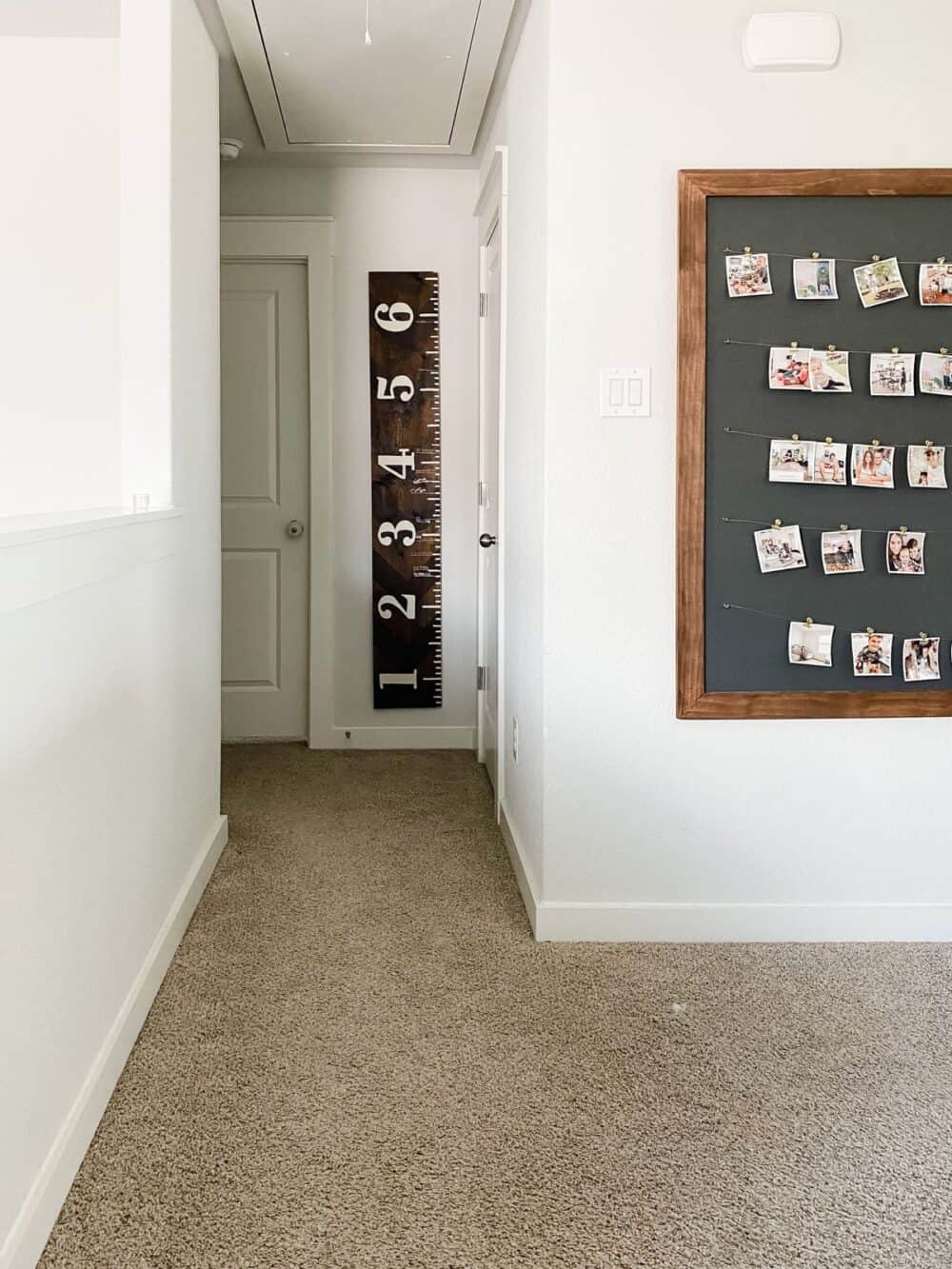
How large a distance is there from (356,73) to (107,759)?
2.43 metres

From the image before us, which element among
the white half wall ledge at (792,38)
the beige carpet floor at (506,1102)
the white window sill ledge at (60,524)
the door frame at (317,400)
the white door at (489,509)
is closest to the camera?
the white window sill ledge at (60,524)

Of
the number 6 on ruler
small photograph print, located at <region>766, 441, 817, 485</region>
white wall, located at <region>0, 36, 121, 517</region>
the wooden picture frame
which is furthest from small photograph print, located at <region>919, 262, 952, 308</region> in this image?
the number 6 on ruler

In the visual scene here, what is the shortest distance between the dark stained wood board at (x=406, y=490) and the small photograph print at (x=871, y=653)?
2225 millimetres

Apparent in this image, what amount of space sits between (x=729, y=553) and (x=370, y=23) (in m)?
1.78

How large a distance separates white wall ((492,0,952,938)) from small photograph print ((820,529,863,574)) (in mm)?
346

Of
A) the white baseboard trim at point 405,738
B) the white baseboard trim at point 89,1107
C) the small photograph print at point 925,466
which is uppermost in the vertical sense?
the small photograph print at point 925,466

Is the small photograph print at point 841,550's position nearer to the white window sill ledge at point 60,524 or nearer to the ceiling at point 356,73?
the white window sill ledge at point 60,524

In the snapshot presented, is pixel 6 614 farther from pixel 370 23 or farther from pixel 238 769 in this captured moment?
pixel 238 769

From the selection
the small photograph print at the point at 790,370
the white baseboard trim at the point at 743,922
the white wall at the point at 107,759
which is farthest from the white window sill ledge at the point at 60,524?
the small photograph print at the point at 790,370

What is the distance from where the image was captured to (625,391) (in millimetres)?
2482

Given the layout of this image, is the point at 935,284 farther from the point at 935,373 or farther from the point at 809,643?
the point at 809,643

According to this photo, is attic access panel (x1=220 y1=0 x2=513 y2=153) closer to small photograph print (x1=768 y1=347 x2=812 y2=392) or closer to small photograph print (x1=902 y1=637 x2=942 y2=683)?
small photograph print (x1=768 y1=347 x2=812 y2=392)

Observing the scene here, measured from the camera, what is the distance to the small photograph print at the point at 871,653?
99.7 inches

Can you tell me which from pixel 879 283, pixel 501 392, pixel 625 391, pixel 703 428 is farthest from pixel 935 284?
pixel 501 392
